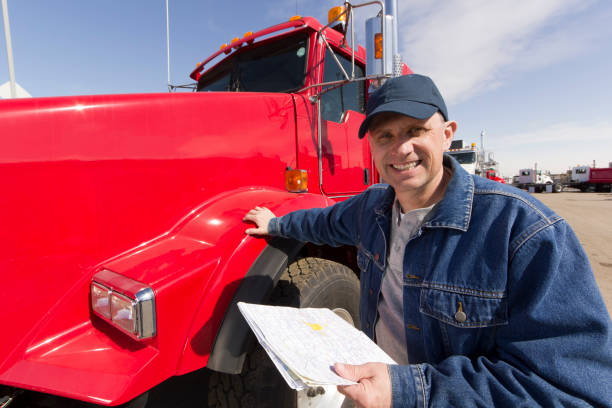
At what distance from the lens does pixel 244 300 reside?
4.25 feet

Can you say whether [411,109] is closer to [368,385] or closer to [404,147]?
[404,147]

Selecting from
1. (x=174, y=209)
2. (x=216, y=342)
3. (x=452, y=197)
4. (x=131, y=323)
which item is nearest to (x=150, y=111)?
(x=174, y=209)

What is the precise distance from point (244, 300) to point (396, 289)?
1.97ft

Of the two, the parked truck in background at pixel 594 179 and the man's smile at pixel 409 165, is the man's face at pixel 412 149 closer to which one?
the man's smile at pixel 409 165

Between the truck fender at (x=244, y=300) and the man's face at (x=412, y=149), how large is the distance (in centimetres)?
64

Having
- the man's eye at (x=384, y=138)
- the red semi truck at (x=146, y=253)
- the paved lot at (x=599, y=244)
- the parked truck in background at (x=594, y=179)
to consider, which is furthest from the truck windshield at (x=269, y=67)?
the parked truck in background at (x=594, y=179)

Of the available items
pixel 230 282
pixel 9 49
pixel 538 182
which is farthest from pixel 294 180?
pixel 538 182

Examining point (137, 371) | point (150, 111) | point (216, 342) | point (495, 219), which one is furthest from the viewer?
point (150, 111)

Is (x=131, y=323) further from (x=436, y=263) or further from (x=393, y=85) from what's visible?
(x=393, y=85)

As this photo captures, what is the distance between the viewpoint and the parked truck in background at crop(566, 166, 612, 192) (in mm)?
24047

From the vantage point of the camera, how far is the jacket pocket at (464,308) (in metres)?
0.90

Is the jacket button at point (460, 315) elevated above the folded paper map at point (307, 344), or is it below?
above

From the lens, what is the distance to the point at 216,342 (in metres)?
1.23

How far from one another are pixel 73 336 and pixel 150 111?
940 mm
